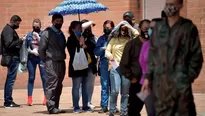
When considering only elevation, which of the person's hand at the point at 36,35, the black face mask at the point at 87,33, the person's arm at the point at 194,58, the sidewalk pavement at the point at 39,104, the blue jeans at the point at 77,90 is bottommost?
the sidewalk pavement at the point at 39,104

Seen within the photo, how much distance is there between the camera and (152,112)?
7.63 meters

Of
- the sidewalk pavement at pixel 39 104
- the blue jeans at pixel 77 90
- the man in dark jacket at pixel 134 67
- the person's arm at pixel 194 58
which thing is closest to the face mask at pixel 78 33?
the blue jeans at pixel 77 90

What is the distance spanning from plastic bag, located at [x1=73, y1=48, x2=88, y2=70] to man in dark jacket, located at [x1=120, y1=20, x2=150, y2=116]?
10.3ft

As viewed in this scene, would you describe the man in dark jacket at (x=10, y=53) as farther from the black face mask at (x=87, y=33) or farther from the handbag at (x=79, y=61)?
Answer: the handbag at (x=79, y=61)

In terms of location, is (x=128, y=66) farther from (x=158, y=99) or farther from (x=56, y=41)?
(x=56, y=41)

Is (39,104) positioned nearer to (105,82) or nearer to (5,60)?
(5,60)

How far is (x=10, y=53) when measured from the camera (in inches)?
535

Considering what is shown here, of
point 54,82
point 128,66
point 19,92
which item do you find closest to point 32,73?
point 54,82

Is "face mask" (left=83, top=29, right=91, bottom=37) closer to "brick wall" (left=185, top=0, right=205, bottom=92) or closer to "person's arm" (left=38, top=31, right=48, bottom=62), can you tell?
"person's arm" (left=38, top=31, right=48, bottom=62)

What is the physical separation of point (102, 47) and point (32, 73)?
7.41 feet

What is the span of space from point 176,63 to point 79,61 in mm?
5729

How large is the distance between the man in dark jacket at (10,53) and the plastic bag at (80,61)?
177 cm

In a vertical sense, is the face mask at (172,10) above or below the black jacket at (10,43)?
above

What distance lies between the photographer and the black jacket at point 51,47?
12391 millimetres
